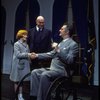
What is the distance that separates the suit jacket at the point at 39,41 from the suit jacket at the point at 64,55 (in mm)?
415

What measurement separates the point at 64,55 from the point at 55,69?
240mm

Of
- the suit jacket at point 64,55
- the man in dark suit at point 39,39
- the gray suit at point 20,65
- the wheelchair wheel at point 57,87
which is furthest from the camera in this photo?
the gray suit at point 20,65

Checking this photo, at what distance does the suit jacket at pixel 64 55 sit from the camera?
4.10m

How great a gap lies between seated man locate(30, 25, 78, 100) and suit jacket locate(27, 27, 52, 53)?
39 centimetres

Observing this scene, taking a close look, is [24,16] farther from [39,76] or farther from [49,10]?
[39,76]

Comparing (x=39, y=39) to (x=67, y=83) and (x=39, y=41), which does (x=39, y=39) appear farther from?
(x=67, y=83)

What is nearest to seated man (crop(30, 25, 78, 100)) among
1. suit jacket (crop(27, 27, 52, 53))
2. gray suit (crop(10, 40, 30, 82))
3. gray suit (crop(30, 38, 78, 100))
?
gray suit (crop(30, 38, 78, 100))

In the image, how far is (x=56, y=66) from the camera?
426 centimetres

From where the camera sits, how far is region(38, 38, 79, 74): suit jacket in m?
4.10

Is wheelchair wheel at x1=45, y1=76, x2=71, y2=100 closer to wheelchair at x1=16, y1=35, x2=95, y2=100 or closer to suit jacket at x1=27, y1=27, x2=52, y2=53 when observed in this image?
wheelchair at x1=16, y1=35, x2=95, y2=100

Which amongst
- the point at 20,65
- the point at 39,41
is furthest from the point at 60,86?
the point at 20,65

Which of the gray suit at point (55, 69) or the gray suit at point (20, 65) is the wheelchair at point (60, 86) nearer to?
the gray suit at point (55, 69)

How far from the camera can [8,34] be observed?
966 cm

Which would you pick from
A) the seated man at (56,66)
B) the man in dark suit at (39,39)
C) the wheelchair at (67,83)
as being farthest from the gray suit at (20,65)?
the wheelchair at (67,83)
